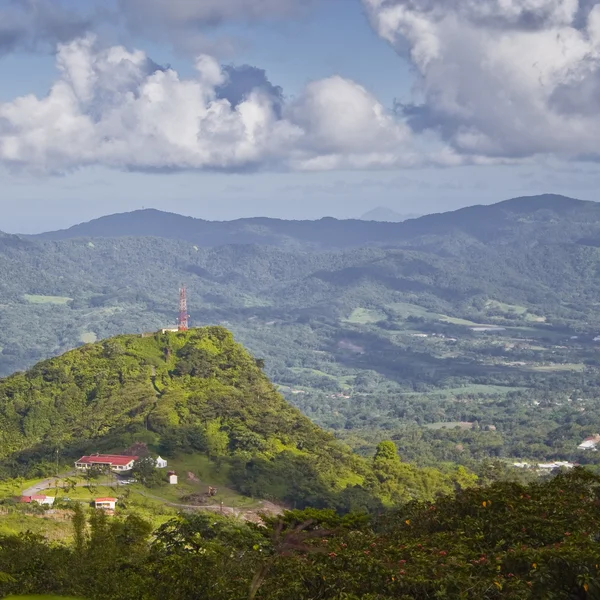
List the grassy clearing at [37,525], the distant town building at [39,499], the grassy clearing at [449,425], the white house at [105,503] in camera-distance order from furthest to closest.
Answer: the grassy clearing at [449,425] → the distant town building at [39,499] → the white house at [105,503] → the grassy clearing at [37,525]

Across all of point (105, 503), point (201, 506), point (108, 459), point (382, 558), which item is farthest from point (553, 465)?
point (382, 558)

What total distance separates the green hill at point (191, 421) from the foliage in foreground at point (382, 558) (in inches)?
1480

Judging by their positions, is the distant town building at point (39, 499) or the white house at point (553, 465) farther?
the white house at point (553, 465)

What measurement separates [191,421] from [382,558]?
56.2 meters

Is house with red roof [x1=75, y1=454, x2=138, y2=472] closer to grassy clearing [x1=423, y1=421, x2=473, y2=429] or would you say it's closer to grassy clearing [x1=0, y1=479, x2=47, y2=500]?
grassy clearing [x1=0, y1=479, x2=47, y2=500]

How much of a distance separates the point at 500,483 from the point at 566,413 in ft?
514

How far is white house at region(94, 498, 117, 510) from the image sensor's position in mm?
57562

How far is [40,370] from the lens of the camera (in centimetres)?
8931

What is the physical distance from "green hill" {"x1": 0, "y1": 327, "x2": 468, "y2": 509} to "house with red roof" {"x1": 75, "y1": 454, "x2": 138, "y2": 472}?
1.80 meters

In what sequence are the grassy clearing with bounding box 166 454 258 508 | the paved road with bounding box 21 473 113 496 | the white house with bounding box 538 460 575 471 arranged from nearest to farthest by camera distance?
the paved road with bounding box 21 473 113 496 → the grassy clearing with bounding box 166 454 258 508 → the white house with bounding box 538 460 575 471

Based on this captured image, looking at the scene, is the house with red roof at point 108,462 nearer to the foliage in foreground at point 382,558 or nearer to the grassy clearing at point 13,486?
the grassy clearing at point 13,486

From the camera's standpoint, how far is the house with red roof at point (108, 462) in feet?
221

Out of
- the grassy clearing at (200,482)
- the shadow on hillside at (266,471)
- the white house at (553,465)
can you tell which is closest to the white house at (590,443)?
the white house at (553,465)

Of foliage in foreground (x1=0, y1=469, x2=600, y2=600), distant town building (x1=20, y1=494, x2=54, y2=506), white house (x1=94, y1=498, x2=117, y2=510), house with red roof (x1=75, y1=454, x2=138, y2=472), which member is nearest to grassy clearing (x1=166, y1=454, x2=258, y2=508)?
house with red roof (x1=75, y1=454, x2=138, y2=472)
